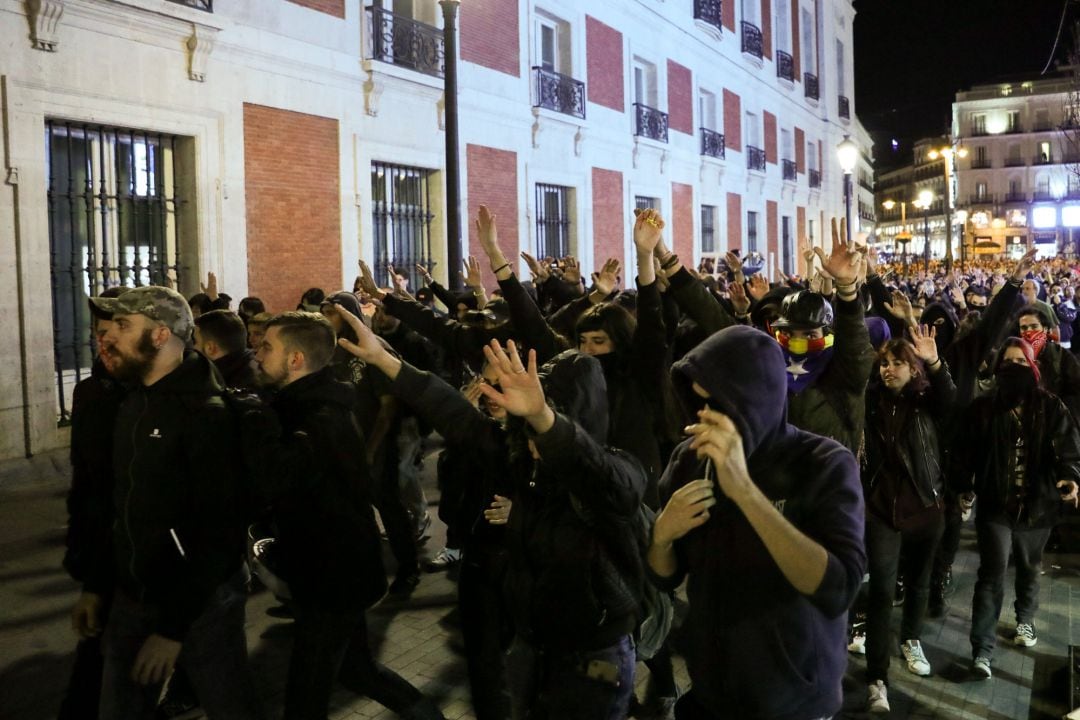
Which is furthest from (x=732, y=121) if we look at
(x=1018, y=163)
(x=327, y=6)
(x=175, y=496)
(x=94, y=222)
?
(x=1018, y=163)

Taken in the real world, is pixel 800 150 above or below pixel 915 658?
above

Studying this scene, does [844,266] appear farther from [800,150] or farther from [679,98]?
[800,150]

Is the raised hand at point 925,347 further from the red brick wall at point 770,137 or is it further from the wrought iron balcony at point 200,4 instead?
the red brick wall at point 770,137

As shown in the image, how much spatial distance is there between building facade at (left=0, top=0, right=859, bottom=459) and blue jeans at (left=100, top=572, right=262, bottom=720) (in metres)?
7.72

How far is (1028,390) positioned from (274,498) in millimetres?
3975

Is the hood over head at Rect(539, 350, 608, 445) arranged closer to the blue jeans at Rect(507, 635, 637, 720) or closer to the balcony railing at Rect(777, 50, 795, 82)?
the blue jeans at Rect(507, 635, 637, 720)

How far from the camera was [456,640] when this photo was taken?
5684 millimetres

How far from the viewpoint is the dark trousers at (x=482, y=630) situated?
4.07 meters

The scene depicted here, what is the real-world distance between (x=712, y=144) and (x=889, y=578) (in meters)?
21.7

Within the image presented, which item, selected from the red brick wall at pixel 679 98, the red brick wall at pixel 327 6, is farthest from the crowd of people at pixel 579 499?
the red brick wall at pixel 679 98

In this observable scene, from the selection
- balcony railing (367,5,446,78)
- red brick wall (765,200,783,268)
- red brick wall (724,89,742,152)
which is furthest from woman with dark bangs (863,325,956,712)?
red brick wall (765,200,783,268)

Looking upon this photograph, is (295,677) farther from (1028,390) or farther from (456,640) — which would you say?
(1028,390)

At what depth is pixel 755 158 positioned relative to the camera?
94.0ft

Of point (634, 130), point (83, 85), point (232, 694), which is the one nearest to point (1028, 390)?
point (232, 694)
